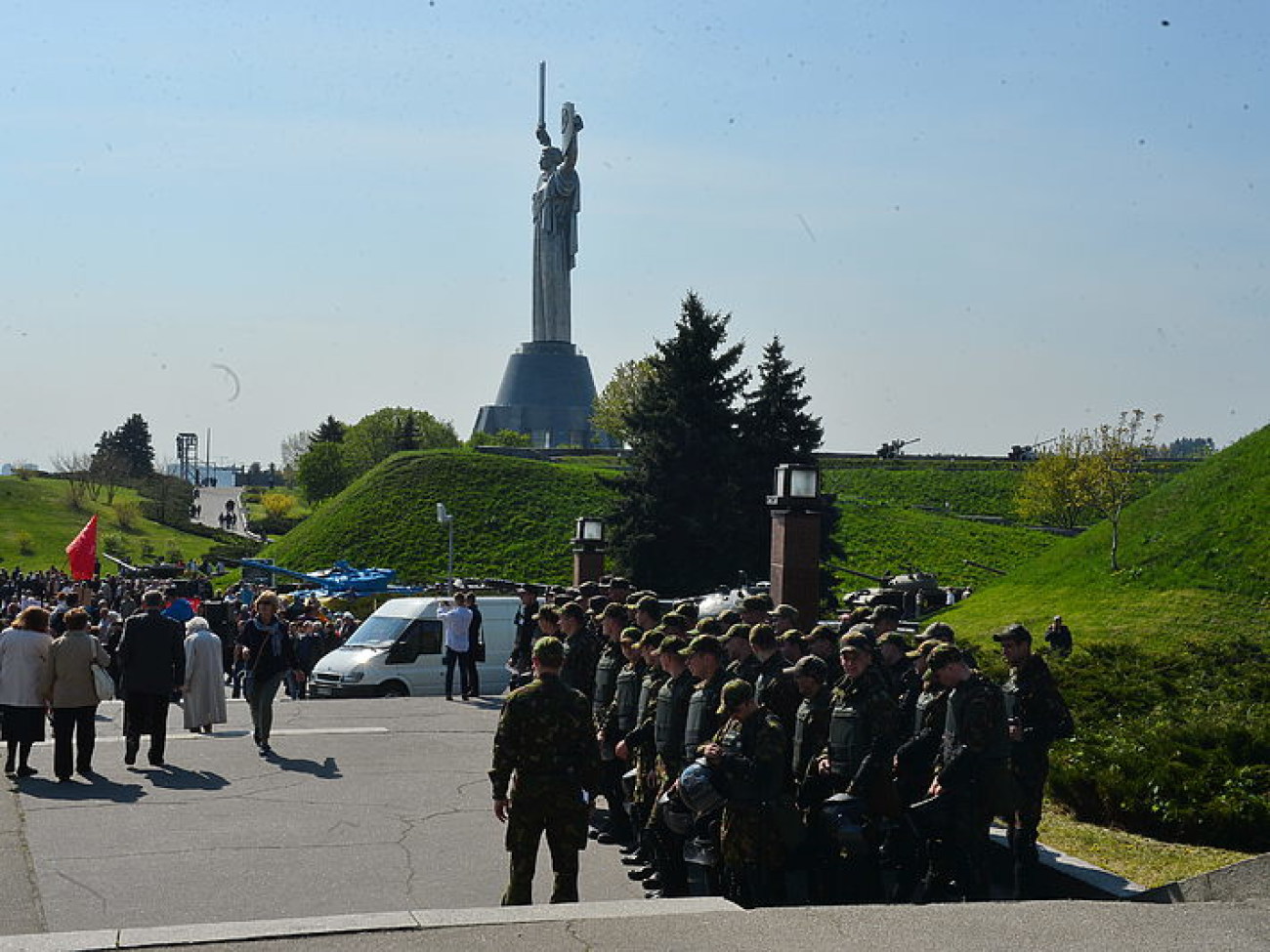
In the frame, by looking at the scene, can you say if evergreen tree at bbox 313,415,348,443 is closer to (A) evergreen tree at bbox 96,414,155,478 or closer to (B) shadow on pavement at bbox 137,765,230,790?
(A) evergreen tree at bbox 96,414,155,478

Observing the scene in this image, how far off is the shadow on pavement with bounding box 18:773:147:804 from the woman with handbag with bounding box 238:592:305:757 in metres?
2.11

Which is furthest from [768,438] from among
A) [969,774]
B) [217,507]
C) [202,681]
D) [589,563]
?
[217,507]

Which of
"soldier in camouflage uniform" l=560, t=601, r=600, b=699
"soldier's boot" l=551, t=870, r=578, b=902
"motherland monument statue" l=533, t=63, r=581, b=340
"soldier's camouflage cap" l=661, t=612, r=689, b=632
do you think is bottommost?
"soldier's boot" l=551, t=870, r=578, b=902

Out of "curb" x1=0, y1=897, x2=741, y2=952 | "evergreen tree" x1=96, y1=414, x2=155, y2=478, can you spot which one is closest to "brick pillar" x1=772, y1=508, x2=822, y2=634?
"curb" x1=0, y1=897, x2=741, y2=952

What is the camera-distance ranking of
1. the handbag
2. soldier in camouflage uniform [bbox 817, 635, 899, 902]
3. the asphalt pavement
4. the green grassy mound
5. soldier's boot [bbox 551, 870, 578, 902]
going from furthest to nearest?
1. the green grassy mound
2. the handbag
3. soldier in camouflage uniform [bbox 817, 635, 899, 902]
4. soldier's boot [bbox 551, 870, 578, 902]
5. the asphalt pavement

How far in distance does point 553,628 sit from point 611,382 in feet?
304

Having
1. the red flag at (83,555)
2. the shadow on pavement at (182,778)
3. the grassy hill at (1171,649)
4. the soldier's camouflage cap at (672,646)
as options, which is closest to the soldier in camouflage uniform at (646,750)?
the soldier's camouflage cap at (672,646)

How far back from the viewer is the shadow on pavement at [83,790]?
12.8 metres

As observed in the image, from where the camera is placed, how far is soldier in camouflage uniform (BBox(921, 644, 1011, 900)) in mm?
8547

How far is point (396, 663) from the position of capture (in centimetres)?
2227

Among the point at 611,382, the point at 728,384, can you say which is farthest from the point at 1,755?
the point at 611,382

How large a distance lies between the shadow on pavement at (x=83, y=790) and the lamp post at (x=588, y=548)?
16.9 m

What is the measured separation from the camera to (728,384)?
40.3 m

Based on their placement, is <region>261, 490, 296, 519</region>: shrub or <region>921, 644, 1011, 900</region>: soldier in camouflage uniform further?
<region>261, 490, 296, 519</region>: shrub
